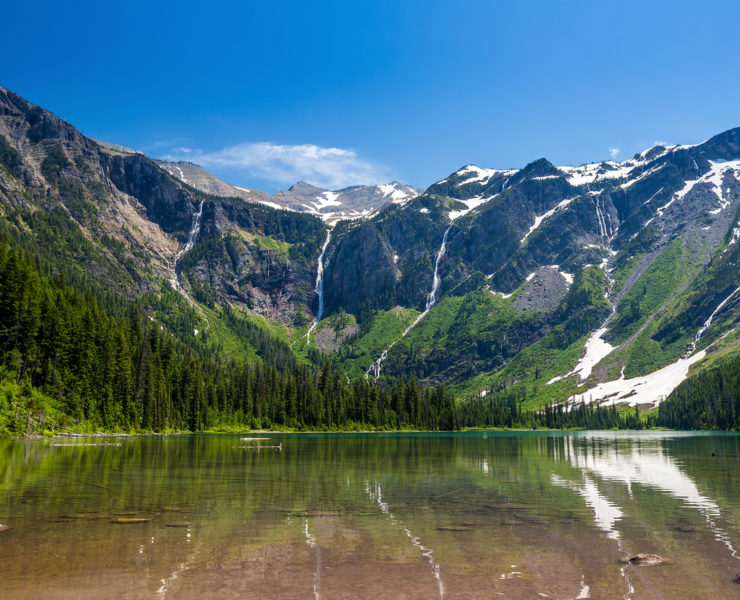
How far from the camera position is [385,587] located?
16.2m

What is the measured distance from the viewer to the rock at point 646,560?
1912cm

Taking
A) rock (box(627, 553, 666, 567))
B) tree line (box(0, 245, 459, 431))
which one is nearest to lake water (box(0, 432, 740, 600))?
rock (box(627, 553, 666, 567))

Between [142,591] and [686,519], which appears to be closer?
[142,591]

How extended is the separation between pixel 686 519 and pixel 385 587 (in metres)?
19.6

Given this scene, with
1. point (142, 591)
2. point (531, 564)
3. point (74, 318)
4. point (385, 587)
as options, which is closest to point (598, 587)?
point (531, 564)

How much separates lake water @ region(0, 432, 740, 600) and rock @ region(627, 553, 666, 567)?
37 centimetres

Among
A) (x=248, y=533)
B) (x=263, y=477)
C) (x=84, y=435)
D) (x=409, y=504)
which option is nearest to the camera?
(x=248, y=533)

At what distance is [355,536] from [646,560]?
10530 mm

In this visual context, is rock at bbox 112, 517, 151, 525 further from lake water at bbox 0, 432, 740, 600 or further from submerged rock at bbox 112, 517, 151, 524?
lake water at bbox 0, 432, 740, 600

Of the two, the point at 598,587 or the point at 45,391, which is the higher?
the point at 45,391

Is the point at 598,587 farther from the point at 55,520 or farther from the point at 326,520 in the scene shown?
the point at 55,520

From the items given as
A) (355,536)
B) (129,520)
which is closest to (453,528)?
(355,536)

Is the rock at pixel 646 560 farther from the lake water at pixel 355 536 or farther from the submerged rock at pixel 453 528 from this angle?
the submerged rock at pixel 453 528

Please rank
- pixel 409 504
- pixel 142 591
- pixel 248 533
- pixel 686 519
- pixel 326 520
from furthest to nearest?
pixel 409 504, pixel 686 519, pixel 326 520, pixel 248 533, pixel 142 591
